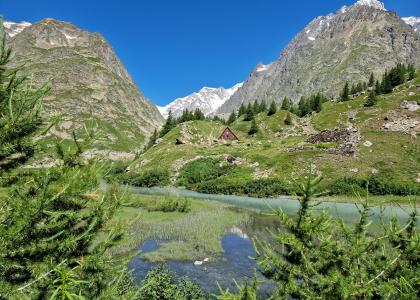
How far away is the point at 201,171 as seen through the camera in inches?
3497

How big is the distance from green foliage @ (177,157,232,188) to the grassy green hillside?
204cm

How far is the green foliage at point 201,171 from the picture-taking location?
86.8 meters

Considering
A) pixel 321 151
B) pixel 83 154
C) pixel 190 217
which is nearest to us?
pixel 83 154

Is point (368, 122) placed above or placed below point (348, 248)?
above

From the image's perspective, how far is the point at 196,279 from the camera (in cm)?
2139

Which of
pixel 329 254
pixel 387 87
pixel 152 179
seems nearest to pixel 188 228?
pixel 329 254

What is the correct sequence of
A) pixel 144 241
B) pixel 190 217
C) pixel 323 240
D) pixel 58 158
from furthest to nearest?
1. pixel 190 217
2. pixel 144 241
3. pixel 58 158
4. pixel 323 240

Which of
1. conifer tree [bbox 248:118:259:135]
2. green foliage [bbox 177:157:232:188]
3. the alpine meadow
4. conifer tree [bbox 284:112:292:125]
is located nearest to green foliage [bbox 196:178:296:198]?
the alpine meadow

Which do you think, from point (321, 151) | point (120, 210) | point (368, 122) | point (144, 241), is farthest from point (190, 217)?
point (368, 122)

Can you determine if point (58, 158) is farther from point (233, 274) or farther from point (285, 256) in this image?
point (233, 274)

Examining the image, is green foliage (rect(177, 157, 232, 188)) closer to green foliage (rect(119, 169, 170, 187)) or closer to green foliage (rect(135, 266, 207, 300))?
green foliage (rect(119, 169, 170, 187))

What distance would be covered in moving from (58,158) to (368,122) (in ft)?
305

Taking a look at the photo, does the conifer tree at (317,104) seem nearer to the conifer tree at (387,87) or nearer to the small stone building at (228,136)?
the conifer tree at (387,87)

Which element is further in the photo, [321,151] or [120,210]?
[321,151]
